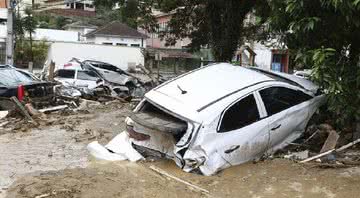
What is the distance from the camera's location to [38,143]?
1002 cm

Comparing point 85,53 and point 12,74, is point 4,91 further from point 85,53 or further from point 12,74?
point 85,53

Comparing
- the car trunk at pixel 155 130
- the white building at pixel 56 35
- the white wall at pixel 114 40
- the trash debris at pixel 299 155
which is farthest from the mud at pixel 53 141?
the white wall at pixel 114 40

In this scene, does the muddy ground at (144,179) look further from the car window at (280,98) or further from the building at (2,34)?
the building at (2,34)

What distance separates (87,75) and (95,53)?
2030 cm

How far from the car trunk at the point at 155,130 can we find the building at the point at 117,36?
164 ft

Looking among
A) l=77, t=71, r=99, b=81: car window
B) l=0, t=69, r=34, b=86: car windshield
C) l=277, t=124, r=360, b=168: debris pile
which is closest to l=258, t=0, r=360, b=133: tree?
l=277, t=124, r=360, b=168: debris pile

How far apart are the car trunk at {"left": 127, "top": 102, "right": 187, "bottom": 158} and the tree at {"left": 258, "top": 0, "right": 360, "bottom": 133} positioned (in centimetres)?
227

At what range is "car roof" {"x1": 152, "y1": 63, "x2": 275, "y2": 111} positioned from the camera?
25.0ft

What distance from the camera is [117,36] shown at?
191 ft

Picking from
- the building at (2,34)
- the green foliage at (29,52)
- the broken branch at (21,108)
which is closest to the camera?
the broken branch at (21,108)

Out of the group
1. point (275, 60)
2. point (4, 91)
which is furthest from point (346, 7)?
point (275, 60)

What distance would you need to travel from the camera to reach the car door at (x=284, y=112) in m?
7.93

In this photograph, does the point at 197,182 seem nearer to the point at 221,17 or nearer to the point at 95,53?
the point at 221,17

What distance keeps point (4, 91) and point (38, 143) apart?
371 cm
